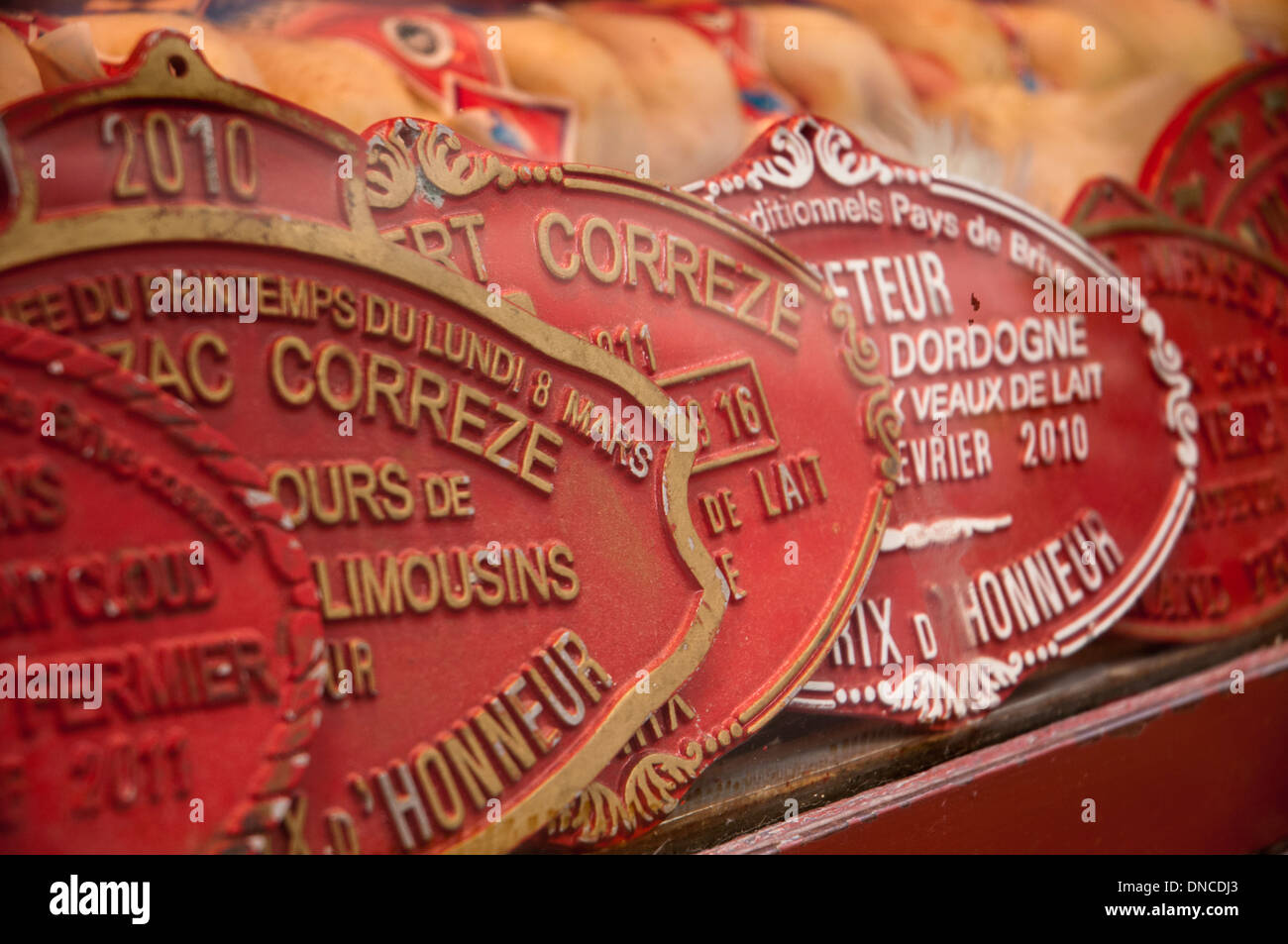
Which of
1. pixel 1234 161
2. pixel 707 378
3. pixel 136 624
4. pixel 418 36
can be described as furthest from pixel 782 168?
pixel 1234 161

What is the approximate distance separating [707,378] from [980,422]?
60 cm

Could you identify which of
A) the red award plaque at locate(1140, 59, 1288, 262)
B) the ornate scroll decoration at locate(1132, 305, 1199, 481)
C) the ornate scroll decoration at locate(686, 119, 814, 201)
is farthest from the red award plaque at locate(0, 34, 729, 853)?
the red award plaque at locate(1140, 59, 1288, 262)

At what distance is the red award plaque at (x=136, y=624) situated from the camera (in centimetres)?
109

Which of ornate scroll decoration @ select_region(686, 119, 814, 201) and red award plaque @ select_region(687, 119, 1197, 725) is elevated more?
ornate scroll decoration @ select_region(686, 119, 814, 201)

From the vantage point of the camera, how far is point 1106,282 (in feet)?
7.03

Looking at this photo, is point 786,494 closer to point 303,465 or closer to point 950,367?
point 950,367

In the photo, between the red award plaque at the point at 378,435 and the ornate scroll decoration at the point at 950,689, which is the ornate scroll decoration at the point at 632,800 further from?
the ornate scroll decoration at the point at 950,689

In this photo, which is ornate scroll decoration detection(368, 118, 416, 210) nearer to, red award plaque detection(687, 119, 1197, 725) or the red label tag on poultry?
the red label tag on poultry

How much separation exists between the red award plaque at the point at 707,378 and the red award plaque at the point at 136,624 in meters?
0.37

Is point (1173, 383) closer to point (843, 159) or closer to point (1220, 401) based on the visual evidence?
point (1220, 401)

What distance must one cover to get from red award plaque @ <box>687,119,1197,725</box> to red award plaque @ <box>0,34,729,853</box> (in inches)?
16.0

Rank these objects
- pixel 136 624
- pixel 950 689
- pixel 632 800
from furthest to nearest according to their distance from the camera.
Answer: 1. pixel 950 689
2. pixel 632 800
3. pixel 136 624

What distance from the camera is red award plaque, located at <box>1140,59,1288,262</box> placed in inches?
93.3

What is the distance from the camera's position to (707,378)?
1607mm
